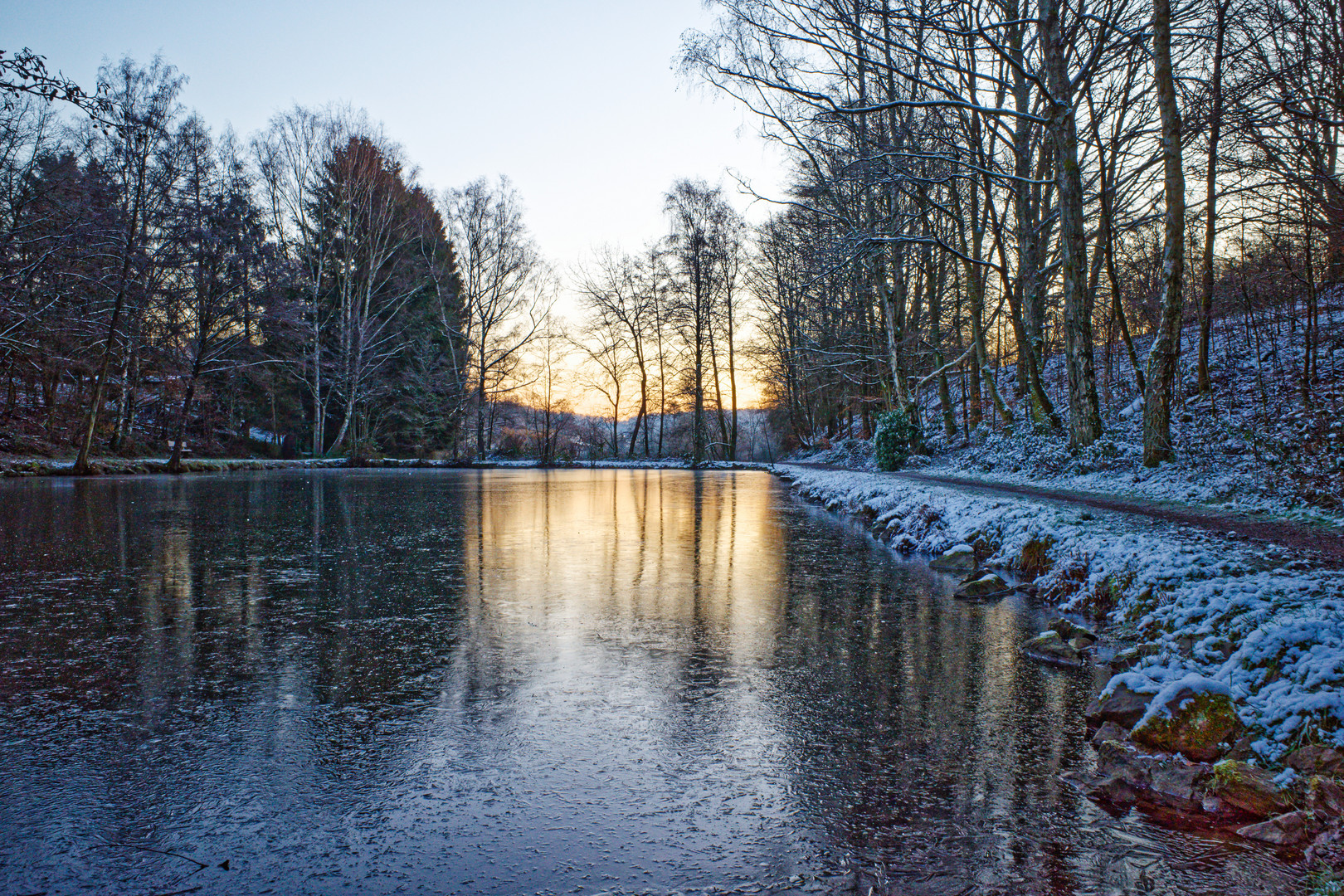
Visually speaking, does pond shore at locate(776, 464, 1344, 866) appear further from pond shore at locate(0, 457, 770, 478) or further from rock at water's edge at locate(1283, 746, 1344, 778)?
pond shore at locate(0, 457, 770, 478)

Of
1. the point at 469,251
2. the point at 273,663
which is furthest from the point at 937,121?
the point at 469,251

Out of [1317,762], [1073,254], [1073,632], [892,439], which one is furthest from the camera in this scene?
[892,439]

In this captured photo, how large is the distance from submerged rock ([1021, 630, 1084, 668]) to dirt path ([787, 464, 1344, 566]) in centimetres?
138

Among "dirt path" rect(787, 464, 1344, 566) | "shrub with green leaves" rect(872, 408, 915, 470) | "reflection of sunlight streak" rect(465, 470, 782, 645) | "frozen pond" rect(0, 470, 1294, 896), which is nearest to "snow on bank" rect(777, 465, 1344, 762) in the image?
"dirt path" rect(787, 464, 1344, 566)

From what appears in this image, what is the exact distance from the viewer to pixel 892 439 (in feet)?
55.2

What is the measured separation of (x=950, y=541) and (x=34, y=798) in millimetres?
7408

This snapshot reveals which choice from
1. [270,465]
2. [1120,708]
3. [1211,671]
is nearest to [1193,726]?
[1120,708]

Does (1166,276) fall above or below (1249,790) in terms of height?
above

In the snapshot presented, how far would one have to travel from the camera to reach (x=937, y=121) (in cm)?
1473

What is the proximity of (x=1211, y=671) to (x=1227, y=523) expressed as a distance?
3002 mm

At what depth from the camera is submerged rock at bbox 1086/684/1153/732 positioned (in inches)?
113

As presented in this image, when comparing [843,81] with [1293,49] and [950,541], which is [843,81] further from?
[950,541]

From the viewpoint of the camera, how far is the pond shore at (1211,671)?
2252 millimetres

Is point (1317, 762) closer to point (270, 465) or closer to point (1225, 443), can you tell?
point (1225, 443)
